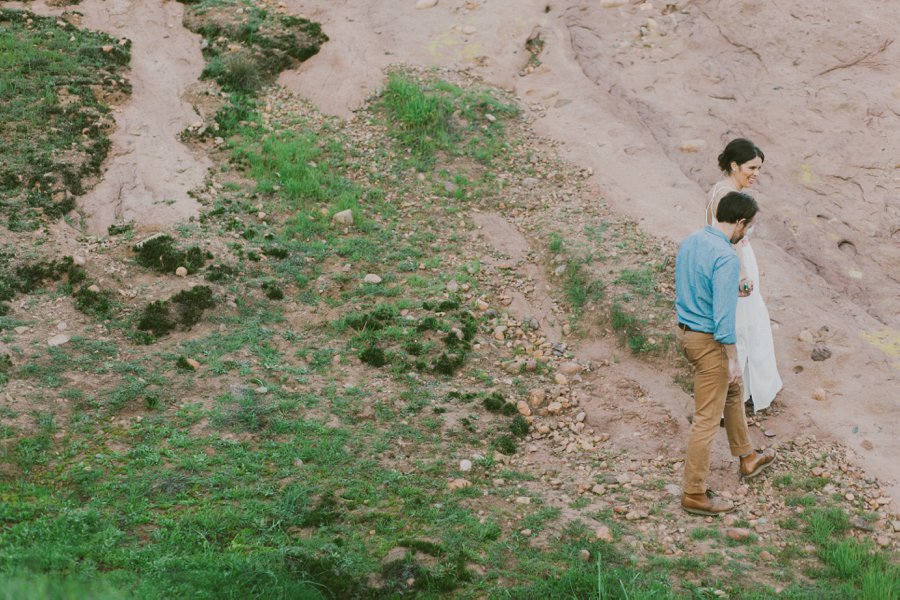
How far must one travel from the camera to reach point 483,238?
24.9 feet

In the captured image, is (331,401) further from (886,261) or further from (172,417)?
(886,261)

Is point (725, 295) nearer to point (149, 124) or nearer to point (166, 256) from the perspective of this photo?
point (166, 256)

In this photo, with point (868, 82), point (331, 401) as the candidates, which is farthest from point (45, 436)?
point (868, 82)

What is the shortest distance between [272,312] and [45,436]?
2119 millimetres

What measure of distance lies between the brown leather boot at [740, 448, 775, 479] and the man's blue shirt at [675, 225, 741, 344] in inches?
39.4

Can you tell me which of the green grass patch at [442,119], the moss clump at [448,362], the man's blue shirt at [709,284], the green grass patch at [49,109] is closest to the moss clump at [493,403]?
the moss clump at [448,362]

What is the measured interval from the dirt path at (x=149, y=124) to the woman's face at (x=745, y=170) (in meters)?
4.82

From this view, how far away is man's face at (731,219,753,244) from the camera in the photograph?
4555mm

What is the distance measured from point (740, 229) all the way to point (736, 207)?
202 millimetres

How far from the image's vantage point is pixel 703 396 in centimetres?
463

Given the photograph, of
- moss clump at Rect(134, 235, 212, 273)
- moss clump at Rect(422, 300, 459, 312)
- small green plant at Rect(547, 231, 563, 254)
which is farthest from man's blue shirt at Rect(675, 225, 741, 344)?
moss clump at Rect(134, 235, 212, 273)

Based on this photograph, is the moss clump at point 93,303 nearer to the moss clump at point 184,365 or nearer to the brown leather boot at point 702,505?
the moss clump at point 184,365

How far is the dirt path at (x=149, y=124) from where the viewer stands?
7.32 m

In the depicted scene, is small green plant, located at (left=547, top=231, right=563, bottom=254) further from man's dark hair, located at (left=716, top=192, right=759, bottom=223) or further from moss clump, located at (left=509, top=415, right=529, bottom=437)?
man's dark hair, located at (left=716, top=192, right=759, bottom=223)
